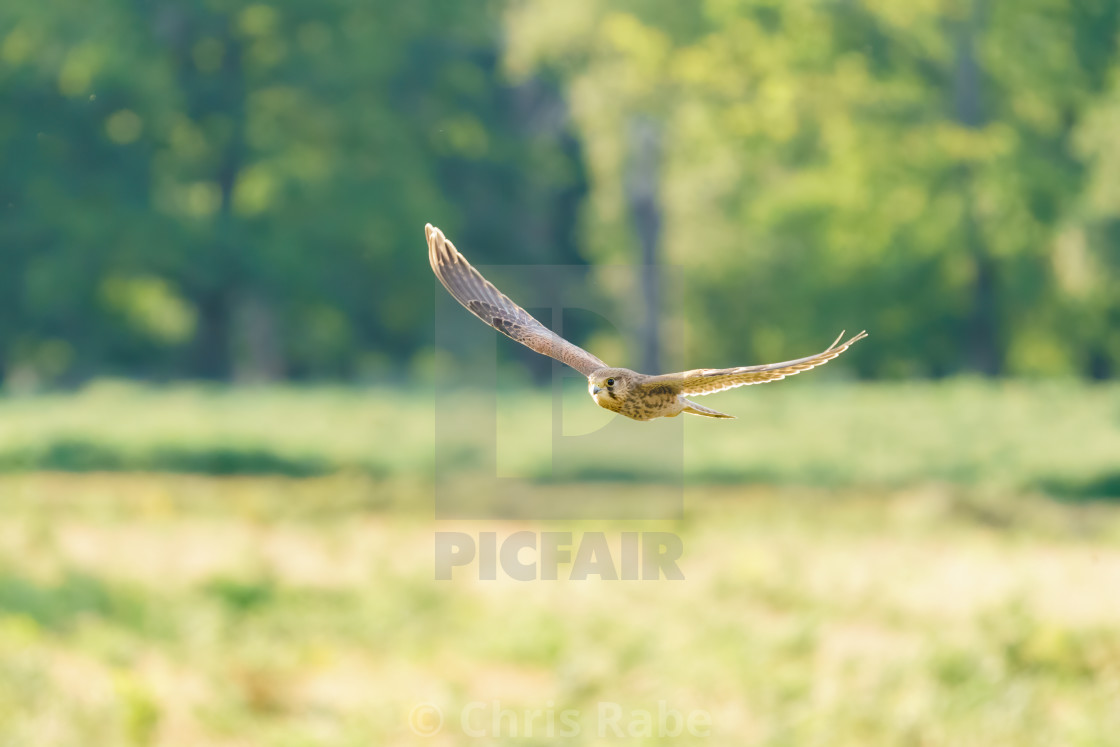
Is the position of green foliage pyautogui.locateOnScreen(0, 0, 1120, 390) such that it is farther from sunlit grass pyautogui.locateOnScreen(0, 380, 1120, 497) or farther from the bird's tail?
the bird's tail

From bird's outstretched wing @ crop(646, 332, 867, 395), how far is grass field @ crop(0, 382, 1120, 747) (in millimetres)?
8830

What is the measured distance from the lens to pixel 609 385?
220 cm

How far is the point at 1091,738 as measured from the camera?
997cm

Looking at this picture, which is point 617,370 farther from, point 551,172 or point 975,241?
point 551,172

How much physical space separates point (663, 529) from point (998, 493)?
13.5 feet

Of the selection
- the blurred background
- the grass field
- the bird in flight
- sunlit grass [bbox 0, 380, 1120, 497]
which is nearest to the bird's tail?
the bird in flight

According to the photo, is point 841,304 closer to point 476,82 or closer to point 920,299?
point 920,299

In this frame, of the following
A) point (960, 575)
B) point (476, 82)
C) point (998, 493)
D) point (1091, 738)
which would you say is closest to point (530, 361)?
point (476, 82)

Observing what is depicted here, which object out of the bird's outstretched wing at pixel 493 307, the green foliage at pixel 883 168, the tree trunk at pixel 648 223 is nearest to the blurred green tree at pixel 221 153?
the green foliage at pixel 883 168

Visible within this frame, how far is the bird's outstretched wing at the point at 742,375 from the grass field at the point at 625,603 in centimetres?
883

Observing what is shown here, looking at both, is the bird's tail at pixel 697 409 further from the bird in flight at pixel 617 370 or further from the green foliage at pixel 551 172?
the green foliage at pixel 551 172

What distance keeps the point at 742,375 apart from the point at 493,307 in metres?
0.96

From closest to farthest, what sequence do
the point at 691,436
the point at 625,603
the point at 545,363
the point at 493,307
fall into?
1. the point at 493,307
2. the point at 625,603
3. the point at 691,436
4. the point at 545,363

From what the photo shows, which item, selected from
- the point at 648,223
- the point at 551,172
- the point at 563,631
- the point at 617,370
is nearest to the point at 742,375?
the point at 617,370
